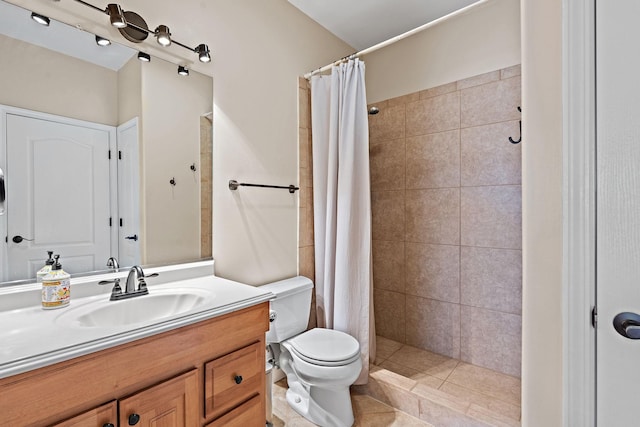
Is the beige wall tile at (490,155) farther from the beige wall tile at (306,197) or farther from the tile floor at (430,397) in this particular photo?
the tile floor at (430,397)

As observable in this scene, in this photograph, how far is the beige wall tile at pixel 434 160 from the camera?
2.13m

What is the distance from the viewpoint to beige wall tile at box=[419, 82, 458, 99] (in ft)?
6.98

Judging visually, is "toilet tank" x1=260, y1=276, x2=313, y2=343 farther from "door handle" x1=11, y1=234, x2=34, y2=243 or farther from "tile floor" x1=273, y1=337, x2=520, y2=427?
"door handle" x1=11, y1=234, x2=34, y2=243

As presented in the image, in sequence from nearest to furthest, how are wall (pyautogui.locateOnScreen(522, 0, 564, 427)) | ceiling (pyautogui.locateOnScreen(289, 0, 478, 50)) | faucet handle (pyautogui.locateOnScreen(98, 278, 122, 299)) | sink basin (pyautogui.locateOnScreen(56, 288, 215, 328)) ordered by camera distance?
wall (pyautogui.locateOnScreen(522, 0, 564, 427))
sink basin (pyautogui.locateOnScreen(56, 288, 215, 328))
faucet handle (pyautogui.locateOnScreen(98, 278, 122, 299))
ceiling (pyautogui.locateOnScreen(289, 0, 478, 50))

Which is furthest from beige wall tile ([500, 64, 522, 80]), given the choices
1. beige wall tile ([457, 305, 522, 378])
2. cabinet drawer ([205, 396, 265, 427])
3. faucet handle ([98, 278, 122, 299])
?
faucet handle ([98, 278, 122, 299])

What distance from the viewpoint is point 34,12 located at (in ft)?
3.63

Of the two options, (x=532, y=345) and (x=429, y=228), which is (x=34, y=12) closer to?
(x=532, y=345)

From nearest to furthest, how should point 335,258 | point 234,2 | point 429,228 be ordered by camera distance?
point 234,2
point 335,258
point 429,228

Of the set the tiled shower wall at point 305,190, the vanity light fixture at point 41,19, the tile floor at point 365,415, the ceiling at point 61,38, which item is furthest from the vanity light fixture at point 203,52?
the tile floor at point 365,415

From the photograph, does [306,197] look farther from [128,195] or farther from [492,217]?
[492,217]

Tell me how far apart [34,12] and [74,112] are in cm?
36

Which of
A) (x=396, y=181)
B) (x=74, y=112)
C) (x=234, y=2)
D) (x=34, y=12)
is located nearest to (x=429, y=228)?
(x=396, y=181)

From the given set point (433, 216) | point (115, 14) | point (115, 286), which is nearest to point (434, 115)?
point (433, 216)

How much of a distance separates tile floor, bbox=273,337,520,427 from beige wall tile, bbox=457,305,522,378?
0.19 feet
